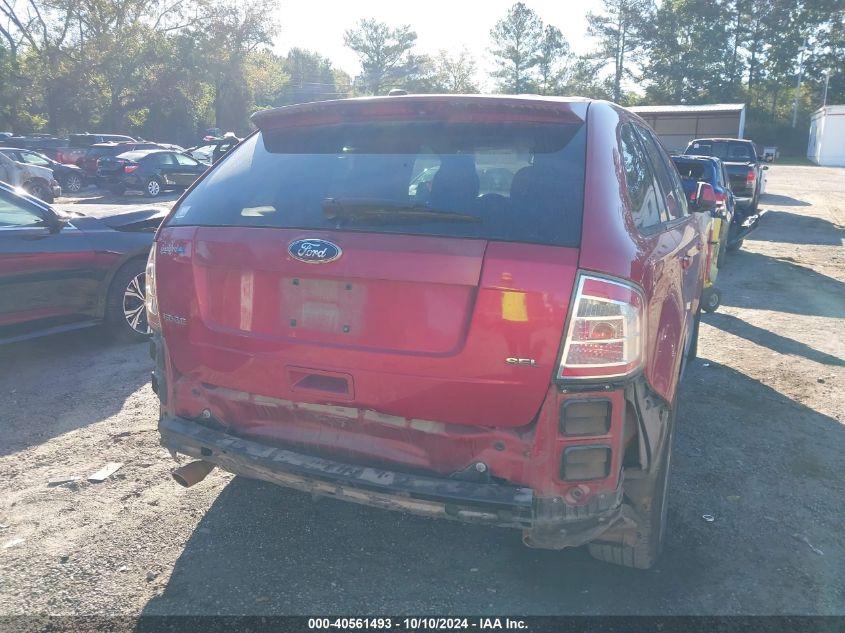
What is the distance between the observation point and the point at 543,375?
236 centimetres

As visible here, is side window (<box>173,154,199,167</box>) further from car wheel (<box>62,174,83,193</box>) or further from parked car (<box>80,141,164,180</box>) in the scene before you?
car wheel (<box>62,174,83,193</box>)

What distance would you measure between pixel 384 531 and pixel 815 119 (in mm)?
59242

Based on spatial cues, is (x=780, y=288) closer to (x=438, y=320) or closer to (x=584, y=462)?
(x=584, y=462)

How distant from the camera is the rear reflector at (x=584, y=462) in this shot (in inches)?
94.0

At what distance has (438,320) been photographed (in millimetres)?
2463

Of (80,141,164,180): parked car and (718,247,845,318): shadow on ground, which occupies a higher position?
(80,141,164,180): parked car

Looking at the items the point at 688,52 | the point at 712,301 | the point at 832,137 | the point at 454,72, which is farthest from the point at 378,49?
the point at 712,301

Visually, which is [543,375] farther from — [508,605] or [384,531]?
[384,531]

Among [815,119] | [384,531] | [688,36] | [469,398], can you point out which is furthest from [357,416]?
[688,36]

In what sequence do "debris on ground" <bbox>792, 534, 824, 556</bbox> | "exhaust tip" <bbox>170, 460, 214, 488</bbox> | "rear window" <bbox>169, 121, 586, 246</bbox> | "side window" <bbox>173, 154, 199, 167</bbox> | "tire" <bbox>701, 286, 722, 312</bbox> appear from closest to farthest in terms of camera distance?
"rear window" <bbox>169, 121, 586, 246</bbox>
"exhaust tip" <bbox>170, 460, 214, 488</bbox>
"debris on ground" <bbox>792, 534, 824, 556</bbox>
"tire" <bbox>701, 286, 722, 312</bbox>
"side window" <bbox>173, 154, 199, 167</bbox>

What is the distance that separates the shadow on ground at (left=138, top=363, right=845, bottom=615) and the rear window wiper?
59.4 inches

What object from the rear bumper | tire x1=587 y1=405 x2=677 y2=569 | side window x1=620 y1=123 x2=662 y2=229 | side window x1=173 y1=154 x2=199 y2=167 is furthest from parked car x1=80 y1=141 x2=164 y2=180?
tire x1=587 y1=405 x2=677 y2=569

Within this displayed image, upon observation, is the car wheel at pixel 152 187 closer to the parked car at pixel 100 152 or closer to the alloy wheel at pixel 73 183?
the parked car at pixel 100 152

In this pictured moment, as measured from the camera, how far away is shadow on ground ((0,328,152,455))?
457cm
